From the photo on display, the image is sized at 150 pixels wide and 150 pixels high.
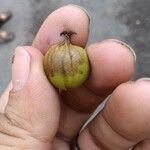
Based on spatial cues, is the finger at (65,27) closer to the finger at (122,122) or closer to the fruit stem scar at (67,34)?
the fruit stem scar at (67,34)

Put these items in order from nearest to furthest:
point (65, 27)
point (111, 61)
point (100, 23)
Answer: point (111, 61), point (65, 27), point (100, 23)

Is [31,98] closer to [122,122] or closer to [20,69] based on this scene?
[20,69]

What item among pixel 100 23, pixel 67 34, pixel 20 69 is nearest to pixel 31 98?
pixel 20 69

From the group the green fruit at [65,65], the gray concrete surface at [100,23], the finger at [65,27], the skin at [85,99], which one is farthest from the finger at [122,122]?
the gray concrete surface at [100,23]

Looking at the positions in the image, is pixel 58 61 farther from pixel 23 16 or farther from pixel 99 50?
pixel 23 16

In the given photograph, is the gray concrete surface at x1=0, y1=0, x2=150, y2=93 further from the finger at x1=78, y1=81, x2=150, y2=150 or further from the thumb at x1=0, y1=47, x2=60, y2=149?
the thumb at x1=0, y1=47, x2=60, y2=149
